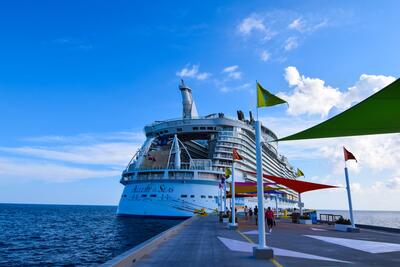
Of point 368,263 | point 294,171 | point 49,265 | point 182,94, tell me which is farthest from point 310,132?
point 294,171

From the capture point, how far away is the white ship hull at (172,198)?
45.1 metres

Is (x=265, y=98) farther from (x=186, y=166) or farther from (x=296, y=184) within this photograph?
(x=186, y=166)

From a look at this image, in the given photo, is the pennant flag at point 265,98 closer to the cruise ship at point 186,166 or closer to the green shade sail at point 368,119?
the green shade sail at point 368,119

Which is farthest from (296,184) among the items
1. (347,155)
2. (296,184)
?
(347,155)

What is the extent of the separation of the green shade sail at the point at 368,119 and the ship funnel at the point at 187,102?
195 ft

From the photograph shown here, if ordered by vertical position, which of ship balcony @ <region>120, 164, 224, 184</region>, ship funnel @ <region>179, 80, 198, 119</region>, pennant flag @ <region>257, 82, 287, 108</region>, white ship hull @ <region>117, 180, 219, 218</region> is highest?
ship funnel @ <region>179, 80, 198, 119</region>

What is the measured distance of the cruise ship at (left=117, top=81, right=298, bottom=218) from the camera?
4619 centimetres

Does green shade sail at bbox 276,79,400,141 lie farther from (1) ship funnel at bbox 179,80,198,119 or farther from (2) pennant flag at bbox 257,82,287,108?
(1) ship funnel at bbox 179,80,198,119

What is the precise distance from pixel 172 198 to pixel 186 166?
299 inches

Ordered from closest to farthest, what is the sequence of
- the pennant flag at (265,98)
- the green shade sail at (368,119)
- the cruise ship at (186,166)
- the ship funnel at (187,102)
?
the green shade sail at (368,119), the pennant flag at (265,98), the cruise ship at (186,166), the ship funnel at (187,102)

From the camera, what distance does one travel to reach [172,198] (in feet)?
149

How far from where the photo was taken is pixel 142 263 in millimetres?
8852

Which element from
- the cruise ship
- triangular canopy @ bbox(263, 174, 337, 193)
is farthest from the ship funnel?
triangular canopy @ bbox(263, 174, 337, 193)

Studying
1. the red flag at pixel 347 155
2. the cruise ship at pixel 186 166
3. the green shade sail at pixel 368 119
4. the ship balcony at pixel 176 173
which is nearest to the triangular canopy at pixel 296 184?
the red flag at pixel 347 155
